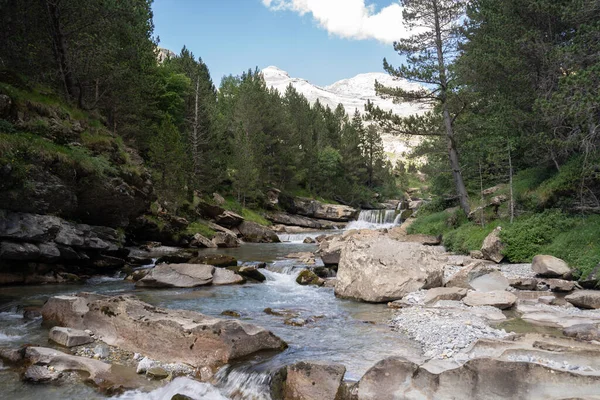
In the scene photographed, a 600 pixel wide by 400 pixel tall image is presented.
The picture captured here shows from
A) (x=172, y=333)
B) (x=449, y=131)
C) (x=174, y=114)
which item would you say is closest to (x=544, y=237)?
(x=449, y=131)

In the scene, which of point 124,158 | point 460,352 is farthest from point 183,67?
point 460,352

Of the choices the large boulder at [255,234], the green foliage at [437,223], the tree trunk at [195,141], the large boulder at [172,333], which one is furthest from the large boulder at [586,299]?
the tree trunk at [195,141]

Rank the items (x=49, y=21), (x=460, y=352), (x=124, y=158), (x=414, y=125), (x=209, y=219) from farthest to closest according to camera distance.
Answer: (x=209, y=219)
(x=414, y=125)
(x=124, y=158)
(x=49, y=21)
(x=460, y=352)

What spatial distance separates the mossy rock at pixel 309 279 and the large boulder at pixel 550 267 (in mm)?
7934

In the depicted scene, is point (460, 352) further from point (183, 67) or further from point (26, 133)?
point (183, 67)

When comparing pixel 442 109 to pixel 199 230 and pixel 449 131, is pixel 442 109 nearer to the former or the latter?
pixel 449 131

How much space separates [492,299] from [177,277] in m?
11.4

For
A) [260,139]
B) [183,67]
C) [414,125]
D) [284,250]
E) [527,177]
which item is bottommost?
[284,250]

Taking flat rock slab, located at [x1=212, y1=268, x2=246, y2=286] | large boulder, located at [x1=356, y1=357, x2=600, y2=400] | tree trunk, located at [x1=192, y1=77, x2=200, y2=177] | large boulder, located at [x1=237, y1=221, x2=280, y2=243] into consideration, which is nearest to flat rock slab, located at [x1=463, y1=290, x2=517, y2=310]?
large boulder, located at [x1=356, y1=357, x2=600, y2=400]

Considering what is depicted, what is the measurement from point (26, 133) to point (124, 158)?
5904mm

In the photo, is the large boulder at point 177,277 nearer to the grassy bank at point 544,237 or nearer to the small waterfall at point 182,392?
the small waterfall at point 182,392

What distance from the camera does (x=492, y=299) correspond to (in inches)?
436

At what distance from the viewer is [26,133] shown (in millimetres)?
15375

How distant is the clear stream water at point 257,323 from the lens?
22.2ft
